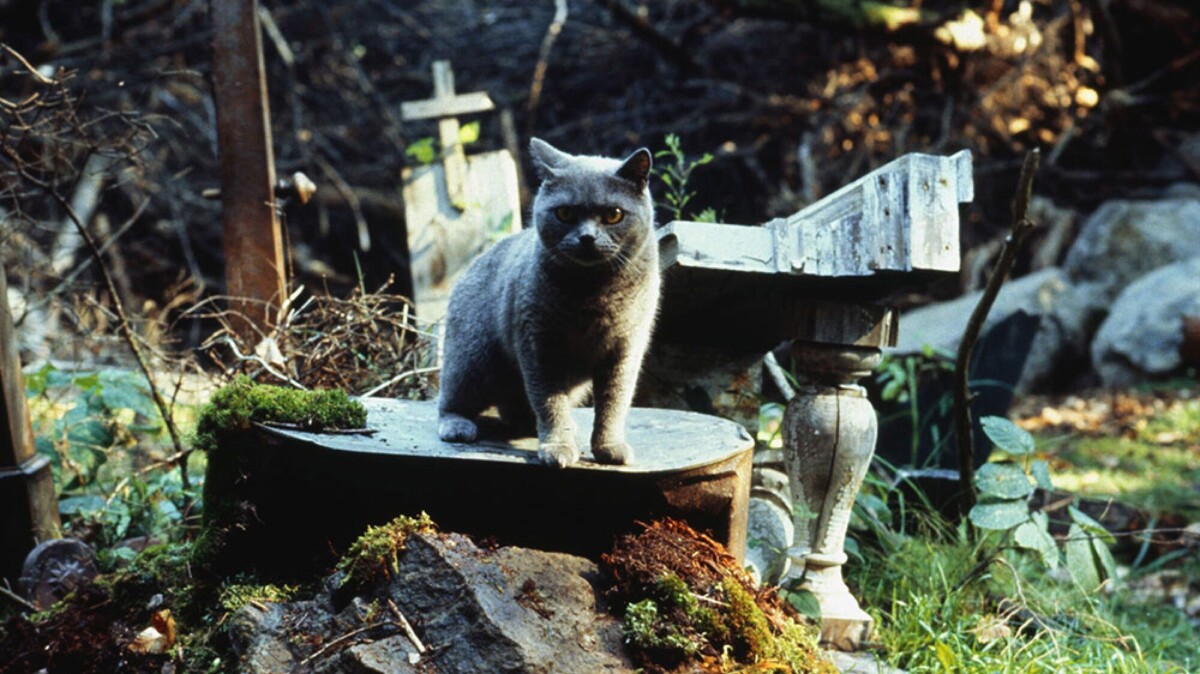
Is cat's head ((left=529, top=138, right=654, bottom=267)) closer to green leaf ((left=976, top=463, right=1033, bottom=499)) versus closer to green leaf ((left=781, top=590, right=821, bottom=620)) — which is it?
green leaf ((left=781, top=590, right=821, bottom=620))

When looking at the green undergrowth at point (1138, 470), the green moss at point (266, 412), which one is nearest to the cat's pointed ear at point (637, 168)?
the green moss at point (266, 412)

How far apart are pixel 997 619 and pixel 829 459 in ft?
2.91

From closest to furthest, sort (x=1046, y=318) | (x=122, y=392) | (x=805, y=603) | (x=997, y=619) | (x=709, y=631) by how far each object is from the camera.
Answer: (x=709, y=631), (x=805, y=603), (x=997, y=619), (x=122, y=392), (x=1046, y=318)

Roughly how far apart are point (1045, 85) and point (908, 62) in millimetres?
1102

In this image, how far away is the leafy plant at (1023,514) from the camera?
3.05 m

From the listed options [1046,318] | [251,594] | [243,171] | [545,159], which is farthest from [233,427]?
[1046,318]

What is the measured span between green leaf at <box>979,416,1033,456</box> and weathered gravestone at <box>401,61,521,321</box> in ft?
8.33

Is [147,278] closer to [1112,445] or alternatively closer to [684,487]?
[684,487]

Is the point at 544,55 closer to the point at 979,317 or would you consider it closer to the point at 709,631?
the point at 979,317

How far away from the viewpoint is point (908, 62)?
272 inches

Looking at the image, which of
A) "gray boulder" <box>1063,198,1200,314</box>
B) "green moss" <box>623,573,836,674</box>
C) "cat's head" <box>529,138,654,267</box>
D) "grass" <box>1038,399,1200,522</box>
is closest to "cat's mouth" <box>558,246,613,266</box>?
"cat's head" <box>529,138,654,267</box>

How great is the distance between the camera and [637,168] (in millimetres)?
2434

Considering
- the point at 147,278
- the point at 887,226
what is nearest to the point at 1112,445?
the point at 887,226

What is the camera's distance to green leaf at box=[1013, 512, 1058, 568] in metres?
3.02
